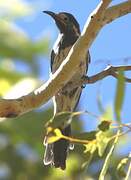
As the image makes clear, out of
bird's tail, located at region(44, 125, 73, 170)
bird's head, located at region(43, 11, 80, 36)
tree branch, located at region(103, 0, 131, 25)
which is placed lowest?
bird's tail, located at region(44, 125, 73, 170)

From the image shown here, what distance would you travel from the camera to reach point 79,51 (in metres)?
1.84

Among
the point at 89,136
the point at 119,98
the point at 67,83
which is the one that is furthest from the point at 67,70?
the point at 67,83

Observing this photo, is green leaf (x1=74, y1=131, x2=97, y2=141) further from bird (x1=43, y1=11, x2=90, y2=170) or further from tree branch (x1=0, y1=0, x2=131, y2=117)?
bird (x1=43, y1=11, x2=90, y2=170)

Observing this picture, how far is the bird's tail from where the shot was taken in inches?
112

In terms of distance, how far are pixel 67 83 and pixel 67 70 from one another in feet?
3.36

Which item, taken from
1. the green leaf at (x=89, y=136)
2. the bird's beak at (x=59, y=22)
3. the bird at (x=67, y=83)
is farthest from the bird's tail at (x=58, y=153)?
the green leaf at (x=89, y=136)

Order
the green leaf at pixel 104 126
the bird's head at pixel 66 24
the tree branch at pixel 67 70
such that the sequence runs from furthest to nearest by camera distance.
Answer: the bird's head at pixel 66 24 < the tree branch at pixel 67 70 < the green leaf at pixel 104 126

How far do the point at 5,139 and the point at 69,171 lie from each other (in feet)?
3.18

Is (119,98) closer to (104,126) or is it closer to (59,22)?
(104,126)

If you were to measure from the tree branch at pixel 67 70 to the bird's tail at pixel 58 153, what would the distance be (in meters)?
0.91

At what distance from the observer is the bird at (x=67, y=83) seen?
303 centimetres

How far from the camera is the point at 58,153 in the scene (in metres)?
3.28

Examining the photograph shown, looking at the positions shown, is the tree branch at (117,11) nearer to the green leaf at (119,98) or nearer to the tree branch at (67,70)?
the tree branch at (67,70)

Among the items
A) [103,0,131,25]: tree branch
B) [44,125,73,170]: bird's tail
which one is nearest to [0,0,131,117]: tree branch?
[103,0,131,25]: tree branch
